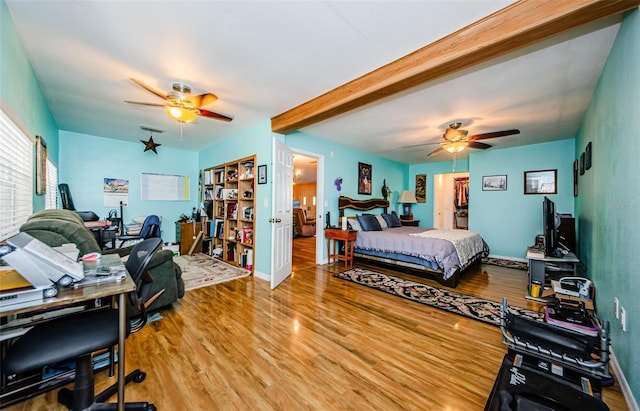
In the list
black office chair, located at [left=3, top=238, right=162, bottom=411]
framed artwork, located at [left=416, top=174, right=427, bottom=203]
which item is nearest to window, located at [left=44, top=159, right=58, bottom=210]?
black office chair, located at [left=3, top=238, right=162, bottom=411]

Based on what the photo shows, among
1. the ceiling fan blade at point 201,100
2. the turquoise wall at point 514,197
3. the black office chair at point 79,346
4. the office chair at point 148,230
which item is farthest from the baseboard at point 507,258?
the office chair at point 148,230

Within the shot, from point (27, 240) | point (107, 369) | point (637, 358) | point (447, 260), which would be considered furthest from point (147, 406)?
point (447, 260)

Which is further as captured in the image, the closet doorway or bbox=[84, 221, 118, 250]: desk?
the closet doorway

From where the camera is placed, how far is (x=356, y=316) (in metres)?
2.62

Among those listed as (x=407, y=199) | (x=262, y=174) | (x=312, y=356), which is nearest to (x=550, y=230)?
(x=312, y=356)

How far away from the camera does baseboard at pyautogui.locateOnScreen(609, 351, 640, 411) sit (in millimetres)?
1448

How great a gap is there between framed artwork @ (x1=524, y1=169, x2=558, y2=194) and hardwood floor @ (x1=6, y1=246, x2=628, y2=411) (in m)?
3.17

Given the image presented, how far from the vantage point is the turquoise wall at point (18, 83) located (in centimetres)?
167

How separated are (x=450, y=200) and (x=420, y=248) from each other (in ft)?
14.6

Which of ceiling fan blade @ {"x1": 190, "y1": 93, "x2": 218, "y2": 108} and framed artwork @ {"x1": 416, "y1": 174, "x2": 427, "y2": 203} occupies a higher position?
ceiling fan blade @ {"x1": 190, "y1": 93, "x2": 218, "y2": 108}

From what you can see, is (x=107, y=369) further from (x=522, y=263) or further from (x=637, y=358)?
(x=522, y=263)

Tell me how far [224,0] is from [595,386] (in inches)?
127

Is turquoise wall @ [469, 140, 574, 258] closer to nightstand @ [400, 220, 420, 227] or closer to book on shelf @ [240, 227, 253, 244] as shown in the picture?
nightstand @ [400, 220, 420, 227]

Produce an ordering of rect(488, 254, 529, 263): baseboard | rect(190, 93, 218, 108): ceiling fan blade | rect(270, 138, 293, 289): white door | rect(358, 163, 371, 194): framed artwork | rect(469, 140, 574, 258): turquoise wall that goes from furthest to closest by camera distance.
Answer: rect(358, 163, 371, 194): framed artwork, rect(488, 254, 529, 263): baseboard, rect(469, 140, 574, 258): turquoise wall, rect(270, 138, 293, 289): white door, rect(190, 93, 218, 108): ceiling fan blade
